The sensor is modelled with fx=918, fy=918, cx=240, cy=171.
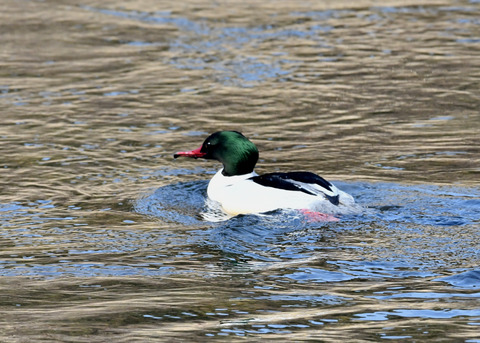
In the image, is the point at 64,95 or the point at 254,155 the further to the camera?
the point at 64,95

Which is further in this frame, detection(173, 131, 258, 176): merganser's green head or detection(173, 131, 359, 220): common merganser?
detection(173, 131, 258, 176): merganser's green head

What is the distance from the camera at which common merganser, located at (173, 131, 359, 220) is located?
864 cm

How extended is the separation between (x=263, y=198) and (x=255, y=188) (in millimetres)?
216

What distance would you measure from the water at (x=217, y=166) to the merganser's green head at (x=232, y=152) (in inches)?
18.3

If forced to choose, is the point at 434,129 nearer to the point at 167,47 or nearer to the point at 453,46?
the point at 453,46

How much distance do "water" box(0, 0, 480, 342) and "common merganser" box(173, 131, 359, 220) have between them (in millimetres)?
243

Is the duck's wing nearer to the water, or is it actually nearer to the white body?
the white body

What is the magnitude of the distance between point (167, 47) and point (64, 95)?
287cm

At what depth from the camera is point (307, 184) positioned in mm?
8727

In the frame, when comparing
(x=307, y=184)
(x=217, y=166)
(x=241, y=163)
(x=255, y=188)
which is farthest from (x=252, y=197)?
(x=217, y=166)

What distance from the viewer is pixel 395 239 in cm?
761

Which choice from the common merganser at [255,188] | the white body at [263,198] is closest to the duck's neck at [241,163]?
the common merganser at [255,188]

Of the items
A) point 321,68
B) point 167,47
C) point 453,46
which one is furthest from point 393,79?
point 167,47

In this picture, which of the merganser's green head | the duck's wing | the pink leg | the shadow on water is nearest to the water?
the shadow on water
